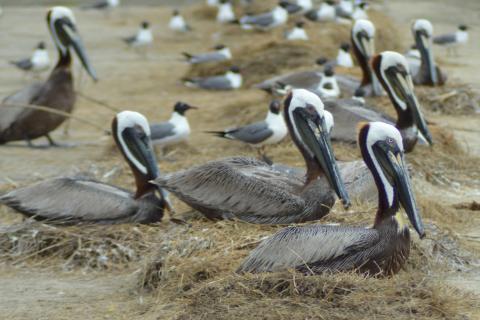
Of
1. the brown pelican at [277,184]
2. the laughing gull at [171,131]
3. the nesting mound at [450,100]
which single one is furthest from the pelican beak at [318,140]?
the nesting mound at [450,100]

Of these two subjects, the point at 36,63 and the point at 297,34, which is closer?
the point at 36,63

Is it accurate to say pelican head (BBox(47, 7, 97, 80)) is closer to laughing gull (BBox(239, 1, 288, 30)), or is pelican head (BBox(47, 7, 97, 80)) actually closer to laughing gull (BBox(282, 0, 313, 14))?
laughing gull (BBox(239, 1, 288, 30))

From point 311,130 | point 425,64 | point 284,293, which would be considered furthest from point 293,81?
point 284,293

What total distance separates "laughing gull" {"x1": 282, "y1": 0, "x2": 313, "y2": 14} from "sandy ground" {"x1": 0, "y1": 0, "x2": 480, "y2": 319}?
83 centimetres

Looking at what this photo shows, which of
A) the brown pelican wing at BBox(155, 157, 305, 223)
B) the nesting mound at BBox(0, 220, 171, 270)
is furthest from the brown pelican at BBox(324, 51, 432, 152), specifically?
the nesting mound at BBox(0, 220, 171, 270)

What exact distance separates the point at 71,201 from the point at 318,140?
4.73 ft

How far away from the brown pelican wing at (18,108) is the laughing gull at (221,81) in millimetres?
3130

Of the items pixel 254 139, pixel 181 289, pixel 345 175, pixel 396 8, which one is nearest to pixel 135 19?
pixel 396 8

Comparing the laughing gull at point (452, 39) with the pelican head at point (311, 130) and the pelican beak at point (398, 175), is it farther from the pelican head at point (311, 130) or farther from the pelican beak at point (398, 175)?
the pelican beak at point (398, 175)

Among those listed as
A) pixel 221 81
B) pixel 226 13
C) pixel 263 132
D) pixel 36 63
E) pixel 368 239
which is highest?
pixel 368 239

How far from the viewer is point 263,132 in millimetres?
8992

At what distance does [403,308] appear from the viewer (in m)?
4.77

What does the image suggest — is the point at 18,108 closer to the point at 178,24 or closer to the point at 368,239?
the point at 368,239

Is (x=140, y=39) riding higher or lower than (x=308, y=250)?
lower
